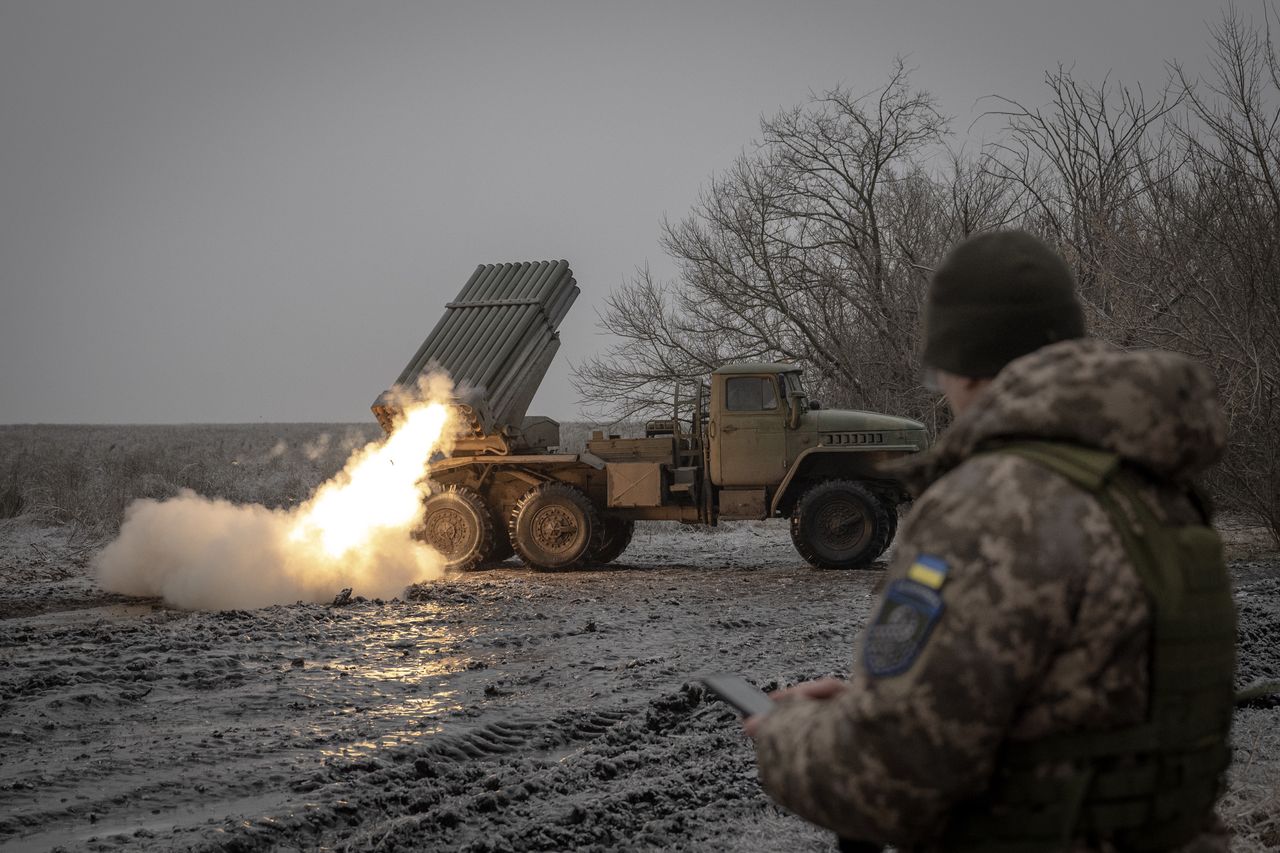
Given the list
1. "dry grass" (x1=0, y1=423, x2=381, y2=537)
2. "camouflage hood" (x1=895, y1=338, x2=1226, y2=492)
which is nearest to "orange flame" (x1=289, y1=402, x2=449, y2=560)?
"dry grass" (x1=0, y1=423, x2=381, y2=537)

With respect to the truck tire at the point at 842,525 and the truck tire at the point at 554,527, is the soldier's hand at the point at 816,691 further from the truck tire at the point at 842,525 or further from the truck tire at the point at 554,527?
the truck tire at the point at 554,527

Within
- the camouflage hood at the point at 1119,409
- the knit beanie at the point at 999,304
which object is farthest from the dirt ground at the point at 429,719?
the camouflage hood at the point at 1119,409

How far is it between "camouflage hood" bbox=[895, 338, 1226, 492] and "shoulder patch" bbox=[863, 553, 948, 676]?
23 cm

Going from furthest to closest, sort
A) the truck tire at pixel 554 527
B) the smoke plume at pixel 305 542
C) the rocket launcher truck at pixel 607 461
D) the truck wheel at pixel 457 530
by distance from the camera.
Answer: the truck wheel at pixel 457 530, the truck tire at pixel 554 527, the rocket launcher truck at pixel 607 461, the smoke plume at pixel 305 542

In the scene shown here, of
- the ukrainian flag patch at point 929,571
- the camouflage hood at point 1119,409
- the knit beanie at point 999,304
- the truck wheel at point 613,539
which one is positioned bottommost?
the truck wheel at point 613,539

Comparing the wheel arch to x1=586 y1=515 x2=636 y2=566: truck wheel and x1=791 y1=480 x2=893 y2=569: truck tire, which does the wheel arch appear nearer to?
x1=791 y1=480 x2=893 y2=569: truck tire

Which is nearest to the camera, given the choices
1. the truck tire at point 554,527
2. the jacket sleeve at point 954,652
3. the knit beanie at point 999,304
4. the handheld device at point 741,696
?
the jacket sleeve at point 954,652

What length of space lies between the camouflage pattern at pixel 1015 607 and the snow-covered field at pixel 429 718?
3.17 meters

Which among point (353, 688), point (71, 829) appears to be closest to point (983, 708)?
point (71, 829)

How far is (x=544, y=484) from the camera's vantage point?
52.3ft

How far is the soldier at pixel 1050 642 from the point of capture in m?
1.69

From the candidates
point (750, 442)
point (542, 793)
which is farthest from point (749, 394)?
point (542, 793)

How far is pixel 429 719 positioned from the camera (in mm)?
7266

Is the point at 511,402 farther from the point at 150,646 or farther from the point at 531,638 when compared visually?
the point at 150,646
